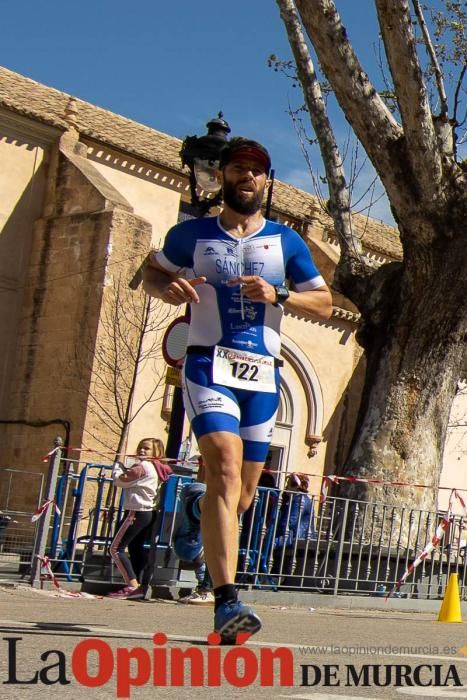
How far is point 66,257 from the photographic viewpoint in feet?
91.2

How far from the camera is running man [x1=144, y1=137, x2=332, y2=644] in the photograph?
203 inches

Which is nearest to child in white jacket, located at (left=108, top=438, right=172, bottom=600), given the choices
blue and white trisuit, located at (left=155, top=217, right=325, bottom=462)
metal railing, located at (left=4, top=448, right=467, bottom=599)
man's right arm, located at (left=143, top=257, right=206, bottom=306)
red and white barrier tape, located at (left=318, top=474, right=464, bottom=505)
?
metal railing, located at (left=4, top=448, right=467, bottom=599)

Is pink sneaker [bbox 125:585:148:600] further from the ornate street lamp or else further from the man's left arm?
the man's left arm

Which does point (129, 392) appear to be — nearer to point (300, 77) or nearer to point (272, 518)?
point (300, 77)

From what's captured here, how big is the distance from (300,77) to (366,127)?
2.38 metres

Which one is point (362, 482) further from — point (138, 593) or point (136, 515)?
point (138, 593)

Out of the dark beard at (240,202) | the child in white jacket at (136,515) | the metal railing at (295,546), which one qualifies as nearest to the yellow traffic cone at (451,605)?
the metal railing at (295,546)

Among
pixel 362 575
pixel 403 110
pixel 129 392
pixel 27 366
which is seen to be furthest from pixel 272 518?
pixel 27 366

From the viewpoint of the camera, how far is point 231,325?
5.39 m

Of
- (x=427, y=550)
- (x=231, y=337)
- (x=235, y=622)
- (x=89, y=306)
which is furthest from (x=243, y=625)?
(x=89, y=306)

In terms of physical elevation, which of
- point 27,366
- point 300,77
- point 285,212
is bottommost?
point 27,366

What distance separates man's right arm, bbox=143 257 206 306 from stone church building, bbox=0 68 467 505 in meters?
19.9

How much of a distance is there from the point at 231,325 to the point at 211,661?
1.59 m

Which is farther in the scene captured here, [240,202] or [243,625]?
[240,202]
